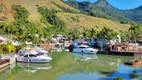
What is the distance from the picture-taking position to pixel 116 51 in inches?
3497

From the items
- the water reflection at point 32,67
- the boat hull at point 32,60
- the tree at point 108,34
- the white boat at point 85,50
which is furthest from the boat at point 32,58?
the tree at point 108,34

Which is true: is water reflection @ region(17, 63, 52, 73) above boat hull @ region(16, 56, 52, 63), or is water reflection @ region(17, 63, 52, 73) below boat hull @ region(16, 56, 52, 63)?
below

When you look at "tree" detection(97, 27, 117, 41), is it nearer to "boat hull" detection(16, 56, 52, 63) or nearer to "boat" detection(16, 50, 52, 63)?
"boat" detection(16, 50, 52, 63)

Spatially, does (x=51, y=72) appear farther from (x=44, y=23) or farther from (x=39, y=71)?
(x=44, y=23)

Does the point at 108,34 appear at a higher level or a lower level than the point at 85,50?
higher

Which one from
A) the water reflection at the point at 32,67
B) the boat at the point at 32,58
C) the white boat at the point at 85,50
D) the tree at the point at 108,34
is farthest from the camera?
the tree at the point at 108,34

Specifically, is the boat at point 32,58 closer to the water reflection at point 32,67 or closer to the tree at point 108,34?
the water reflection at point 32,67

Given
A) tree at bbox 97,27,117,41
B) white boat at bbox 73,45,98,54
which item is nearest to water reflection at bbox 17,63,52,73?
white boat at bbox 73,45,98,54

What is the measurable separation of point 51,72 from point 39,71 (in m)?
2.23

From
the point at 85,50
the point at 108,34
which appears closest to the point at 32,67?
the point at 85,50

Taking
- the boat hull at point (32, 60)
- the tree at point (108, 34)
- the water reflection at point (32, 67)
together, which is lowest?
the water reflection at point (32, 67)

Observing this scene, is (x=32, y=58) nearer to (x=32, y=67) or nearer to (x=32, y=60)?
(x=32, y=60)

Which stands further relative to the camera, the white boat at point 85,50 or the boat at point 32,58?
the white boat at point 85,50

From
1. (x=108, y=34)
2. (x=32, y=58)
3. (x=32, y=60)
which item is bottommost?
(x=32, y=60)
